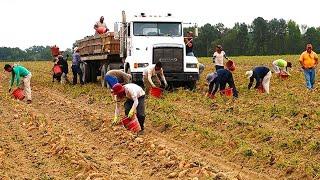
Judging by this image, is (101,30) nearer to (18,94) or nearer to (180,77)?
(180,77)

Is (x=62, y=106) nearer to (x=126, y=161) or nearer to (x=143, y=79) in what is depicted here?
(x=143, y=79)

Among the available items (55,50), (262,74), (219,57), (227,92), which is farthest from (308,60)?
(55,50)

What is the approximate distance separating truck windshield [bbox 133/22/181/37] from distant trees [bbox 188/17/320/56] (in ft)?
212

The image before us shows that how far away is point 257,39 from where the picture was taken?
91.4 m

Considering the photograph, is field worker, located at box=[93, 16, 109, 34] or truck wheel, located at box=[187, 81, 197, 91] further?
field worker, located at box=[93, 16, 109, 34]

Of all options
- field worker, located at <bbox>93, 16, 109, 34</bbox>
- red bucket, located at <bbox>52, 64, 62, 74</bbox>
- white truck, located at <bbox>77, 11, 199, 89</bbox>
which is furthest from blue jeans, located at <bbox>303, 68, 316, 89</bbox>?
red bucket, located at <bbox>52, 64, 62, 74</bbox>

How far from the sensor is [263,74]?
602 inches

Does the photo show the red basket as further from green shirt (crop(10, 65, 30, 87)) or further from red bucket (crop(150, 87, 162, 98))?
red bucket (crop(150, 87, 162, 98))

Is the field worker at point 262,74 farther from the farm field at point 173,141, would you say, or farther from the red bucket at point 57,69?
the red bucket at point 57,69

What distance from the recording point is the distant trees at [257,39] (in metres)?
86.5

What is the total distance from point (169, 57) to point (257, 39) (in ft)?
252

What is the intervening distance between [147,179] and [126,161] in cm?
110

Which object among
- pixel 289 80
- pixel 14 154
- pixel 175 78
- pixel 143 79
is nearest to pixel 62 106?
pixel 143 79

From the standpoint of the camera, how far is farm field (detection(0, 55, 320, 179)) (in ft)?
23.4
